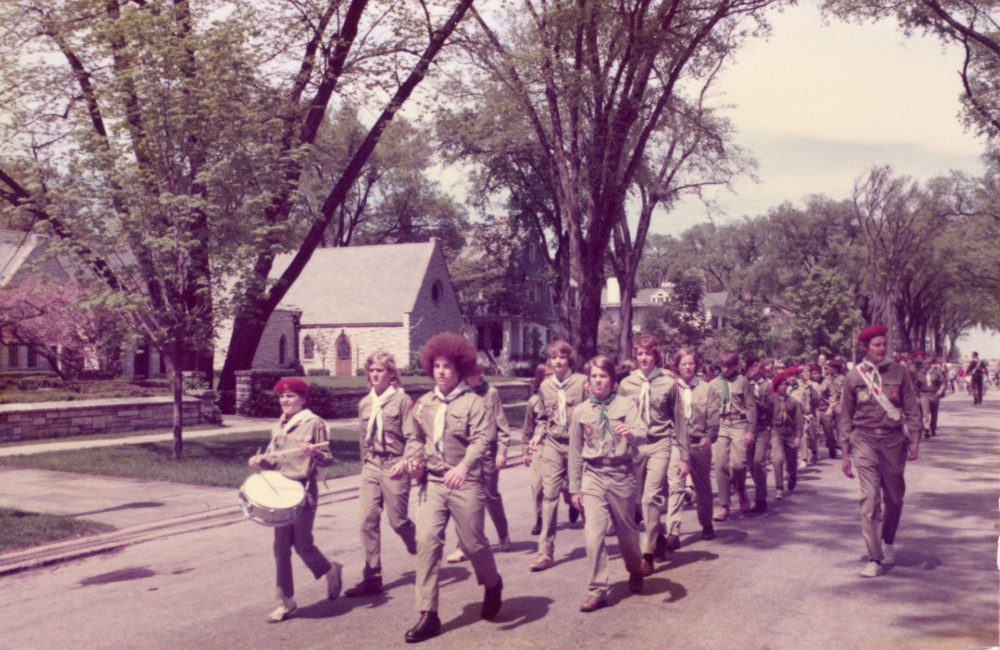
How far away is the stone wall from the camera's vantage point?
58.2ft

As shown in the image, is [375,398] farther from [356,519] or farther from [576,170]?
[576,170]

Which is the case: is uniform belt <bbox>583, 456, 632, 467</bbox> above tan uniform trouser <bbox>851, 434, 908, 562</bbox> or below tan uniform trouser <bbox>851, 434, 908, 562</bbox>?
above

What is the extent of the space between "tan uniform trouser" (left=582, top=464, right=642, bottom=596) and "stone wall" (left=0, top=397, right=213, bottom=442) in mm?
15412

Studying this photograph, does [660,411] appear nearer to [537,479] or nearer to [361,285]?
[537,479]

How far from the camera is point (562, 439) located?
850cm

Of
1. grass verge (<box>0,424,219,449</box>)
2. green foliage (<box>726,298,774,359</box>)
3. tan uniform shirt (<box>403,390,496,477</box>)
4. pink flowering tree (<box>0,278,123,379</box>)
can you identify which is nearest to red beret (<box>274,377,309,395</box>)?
tan uniform shirt (<box>403,390,496,477</box>)

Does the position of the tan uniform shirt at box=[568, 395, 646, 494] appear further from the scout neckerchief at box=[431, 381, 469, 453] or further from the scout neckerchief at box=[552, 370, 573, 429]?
the scout neckerchief at box=[552, 370, 573, 429]

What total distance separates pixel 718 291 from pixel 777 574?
334 ft

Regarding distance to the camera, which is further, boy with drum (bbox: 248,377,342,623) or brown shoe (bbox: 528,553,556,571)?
brown shoe (bbox: 528,553,556,571)

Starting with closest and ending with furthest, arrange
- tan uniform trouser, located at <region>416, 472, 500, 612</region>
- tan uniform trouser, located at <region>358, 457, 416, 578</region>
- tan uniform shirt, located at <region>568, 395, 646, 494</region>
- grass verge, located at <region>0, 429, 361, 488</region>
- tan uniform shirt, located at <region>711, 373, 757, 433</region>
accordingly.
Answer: tan uniform trouser, located at <region>416, 472, 500, 612</region>
tan uniform shirt, located at <region>568, 395, 646, 494</region>
tan uniform trouser, located at <region>358, 457, 416, 578</region>
tan uniform shirt, located at <region>711, 373, 757, 433</region>
grass verge, located at <region>0, 429, 361, 488</region>

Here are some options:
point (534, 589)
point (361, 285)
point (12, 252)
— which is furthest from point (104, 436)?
point (361, 285)

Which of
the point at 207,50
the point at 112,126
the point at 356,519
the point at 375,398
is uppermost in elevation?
the point at 207,50

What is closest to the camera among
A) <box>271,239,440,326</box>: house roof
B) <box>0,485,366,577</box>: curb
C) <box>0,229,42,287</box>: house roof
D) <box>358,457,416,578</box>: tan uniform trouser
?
<box>358,457,416,578</box>: tan uniform trouser

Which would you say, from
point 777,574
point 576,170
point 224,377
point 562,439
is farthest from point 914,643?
point 224,377
